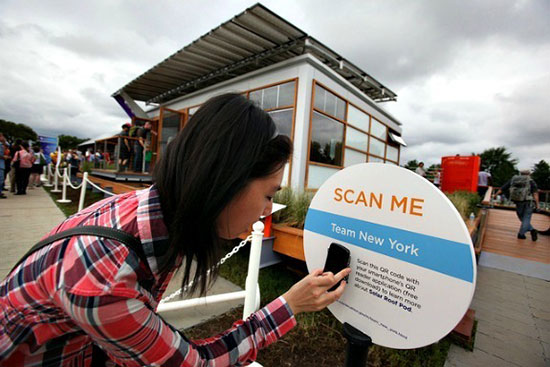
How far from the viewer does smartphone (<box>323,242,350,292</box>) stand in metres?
1.07

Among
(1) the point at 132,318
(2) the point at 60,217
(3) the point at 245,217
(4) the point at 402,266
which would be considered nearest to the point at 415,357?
(4) the point at 402,266

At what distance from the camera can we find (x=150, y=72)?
904 cm

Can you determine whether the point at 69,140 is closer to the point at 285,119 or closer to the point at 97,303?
the point at 285,119

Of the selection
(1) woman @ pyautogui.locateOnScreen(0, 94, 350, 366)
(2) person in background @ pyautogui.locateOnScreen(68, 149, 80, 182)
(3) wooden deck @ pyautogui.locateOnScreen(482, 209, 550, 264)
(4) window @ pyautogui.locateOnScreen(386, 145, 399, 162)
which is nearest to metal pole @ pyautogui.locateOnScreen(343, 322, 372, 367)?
(1) woman @ pyautogui.locateOnScreen(0, 94, 350, 366)

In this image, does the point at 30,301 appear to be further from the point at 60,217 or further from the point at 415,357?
the point at 60,217

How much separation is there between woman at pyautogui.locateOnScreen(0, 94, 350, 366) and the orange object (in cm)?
1142

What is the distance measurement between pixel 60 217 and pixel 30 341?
6.85m

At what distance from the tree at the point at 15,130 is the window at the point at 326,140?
7112 centimetres

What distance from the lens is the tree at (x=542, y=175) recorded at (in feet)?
166

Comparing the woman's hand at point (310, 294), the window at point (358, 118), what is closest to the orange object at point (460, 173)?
the window at point (358, 118)

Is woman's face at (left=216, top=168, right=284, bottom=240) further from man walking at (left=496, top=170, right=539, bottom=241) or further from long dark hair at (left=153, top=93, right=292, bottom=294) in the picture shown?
man walking at (left=496, top=170, right=539, bottom=241)

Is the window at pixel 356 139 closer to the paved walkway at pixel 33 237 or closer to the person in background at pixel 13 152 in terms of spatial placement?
the paved walkway at pixel 33 237

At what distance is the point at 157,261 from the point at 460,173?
12082 mm

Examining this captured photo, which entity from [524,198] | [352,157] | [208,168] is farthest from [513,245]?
[208,168]
